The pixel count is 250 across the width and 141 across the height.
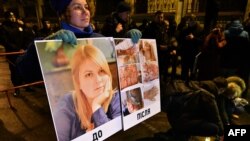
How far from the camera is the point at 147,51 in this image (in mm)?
2201

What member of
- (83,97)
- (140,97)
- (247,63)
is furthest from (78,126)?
(247,63)

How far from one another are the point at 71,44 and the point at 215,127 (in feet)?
6.49

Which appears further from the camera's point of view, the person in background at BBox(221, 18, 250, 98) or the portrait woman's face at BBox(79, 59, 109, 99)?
the person in background at BBox(221, 18, 250, 98)

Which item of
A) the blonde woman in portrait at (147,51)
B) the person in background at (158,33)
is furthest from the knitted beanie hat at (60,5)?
the person in background at (158,33)

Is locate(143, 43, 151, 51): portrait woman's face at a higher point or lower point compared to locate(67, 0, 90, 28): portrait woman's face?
lower

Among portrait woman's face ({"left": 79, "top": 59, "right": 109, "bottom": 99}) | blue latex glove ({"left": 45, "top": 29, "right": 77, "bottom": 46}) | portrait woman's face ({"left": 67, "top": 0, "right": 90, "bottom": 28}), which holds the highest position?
portrait woman's face ({"left": 67, "top": 0, "right": 90, "bottom": 28})

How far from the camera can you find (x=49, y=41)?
53.6 inches

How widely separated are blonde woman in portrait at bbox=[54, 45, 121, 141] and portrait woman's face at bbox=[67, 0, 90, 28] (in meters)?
0.22

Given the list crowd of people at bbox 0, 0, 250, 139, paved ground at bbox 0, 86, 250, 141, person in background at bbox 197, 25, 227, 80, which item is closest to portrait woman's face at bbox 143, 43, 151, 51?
crowd of people at bbox 0, 0, 250, 139

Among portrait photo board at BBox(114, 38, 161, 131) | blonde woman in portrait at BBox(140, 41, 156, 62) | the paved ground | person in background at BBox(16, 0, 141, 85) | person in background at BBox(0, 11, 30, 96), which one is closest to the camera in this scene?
person in background at BBox(16, 0, 141, 85)

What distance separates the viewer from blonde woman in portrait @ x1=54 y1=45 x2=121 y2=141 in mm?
1428

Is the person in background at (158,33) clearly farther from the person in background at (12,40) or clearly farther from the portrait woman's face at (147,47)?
the person in background at (12,40)

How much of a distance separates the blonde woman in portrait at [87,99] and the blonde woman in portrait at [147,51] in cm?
52

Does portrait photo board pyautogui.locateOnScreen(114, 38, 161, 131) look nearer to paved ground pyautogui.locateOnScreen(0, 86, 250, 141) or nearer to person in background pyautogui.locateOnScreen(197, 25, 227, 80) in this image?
paved ground pyautogui.locateOnScreen(0, 86, 250, 141)
